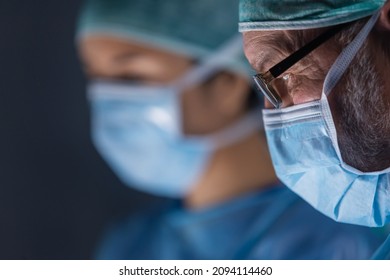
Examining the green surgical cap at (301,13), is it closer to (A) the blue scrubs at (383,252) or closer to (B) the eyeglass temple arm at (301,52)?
(B) the eyeglass temple arm at (301,52)

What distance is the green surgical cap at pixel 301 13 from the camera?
817 mm

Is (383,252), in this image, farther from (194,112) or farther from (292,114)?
(194,112)

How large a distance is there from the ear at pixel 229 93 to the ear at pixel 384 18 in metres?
0.95

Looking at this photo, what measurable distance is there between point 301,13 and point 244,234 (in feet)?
3.30

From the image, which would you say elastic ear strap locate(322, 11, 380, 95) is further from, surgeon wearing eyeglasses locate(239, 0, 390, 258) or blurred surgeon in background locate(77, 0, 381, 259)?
blurred surgeon in background locate(77, 0, 381, 259)

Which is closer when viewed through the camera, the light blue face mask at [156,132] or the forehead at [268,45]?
the forehead at [268,45]

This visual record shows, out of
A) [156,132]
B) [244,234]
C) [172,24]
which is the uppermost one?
[172,24]

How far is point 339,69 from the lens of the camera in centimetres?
82

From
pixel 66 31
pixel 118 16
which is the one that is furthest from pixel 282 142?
pixel 66 31

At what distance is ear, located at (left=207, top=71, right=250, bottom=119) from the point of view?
179cm

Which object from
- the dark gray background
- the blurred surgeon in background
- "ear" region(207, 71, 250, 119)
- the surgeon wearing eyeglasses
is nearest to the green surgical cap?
the surgeon wearing eyeglasses

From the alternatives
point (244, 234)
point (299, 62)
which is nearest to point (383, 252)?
point (299, 62)

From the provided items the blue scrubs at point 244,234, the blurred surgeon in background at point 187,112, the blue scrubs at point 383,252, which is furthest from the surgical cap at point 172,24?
the blue scrubs at point 383,252

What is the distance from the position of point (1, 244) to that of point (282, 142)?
1.67 metres
